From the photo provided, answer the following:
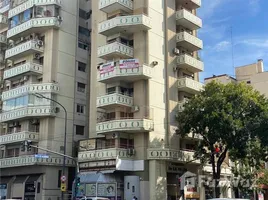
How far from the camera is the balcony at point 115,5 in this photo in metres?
42.2

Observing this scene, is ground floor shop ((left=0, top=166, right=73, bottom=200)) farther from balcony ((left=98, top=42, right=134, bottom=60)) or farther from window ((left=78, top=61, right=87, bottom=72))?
balcony ((left=98, top=42, right=134, bottom=60))

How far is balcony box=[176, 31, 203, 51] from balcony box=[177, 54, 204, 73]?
1.81m

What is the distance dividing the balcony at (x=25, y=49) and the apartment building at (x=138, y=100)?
6.38 metres

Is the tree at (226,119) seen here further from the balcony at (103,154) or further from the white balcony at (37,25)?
the white balcony at (37,25)

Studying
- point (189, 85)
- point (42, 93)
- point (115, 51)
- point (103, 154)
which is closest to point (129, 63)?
point (115, 51)

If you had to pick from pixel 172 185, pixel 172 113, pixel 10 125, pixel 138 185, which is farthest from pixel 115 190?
pixel 10 125

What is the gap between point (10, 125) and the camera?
47500mm

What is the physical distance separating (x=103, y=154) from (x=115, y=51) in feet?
34.4

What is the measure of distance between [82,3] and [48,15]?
6.76m

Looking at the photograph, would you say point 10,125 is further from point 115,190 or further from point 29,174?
point 115,190

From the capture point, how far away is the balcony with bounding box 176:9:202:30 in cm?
4524

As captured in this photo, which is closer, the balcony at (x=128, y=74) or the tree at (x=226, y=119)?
the tree at (x=226, y=119)

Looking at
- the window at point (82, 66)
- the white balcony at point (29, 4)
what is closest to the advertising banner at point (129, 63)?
Result: the window at point (82, 66)

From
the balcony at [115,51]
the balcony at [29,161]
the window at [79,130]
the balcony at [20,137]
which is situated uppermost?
the balcony at [115,51]
